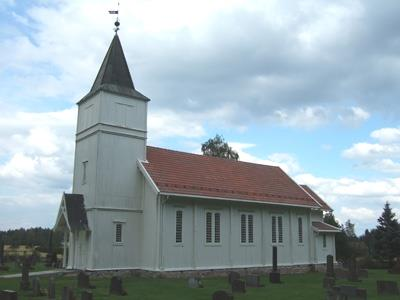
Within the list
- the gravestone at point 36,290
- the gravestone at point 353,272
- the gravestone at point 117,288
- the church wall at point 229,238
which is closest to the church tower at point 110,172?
the church wall at point 229,238

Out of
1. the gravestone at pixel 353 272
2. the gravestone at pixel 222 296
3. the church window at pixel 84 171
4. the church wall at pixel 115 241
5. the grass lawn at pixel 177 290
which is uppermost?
the church window at pixel 84 171

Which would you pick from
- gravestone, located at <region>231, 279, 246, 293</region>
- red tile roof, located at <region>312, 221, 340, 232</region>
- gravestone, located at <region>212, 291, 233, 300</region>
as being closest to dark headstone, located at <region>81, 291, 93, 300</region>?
gravestone, located at <region>212, 291, 233, 300</region>

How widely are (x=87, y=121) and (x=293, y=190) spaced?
53.0 ft

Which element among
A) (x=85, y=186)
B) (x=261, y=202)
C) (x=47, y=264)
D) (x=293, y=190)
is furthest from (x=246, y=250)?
(x=47, y=264)

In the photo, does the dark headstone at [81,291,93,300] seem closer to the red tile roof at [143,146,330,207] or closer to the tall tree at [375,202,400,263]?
the red tile roof at [143,146,330,207]

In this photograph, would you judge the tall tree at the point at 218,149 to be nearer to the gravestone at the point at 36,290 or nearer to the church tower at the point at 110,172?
the church tower at the point at 110,172

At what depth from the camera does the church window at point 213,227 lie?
30750mm

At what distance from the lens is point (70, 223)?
28000 mm

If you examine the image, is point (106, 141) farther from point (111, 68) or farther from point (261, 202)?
point (261, 202)

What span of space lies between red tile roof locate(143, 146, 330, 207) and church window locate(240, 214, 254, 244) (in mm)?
1360

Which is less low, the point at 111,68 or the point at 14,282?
the point at 111,68

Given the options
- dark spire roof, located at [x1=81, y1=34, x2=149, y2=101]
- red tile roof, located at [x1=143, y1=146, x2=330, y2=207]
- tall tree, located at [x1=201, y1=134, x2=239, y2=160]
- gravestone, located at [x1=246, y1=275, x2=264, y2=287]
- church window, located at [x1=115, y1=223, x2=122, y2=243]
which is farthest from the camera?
tall tree, located at [x1=201, y1=134, x2=239, y2=160]

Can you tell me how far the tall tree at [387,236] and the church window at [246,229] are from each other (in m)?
15.9

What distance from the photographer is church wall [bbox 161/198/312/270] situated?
94.9ft
